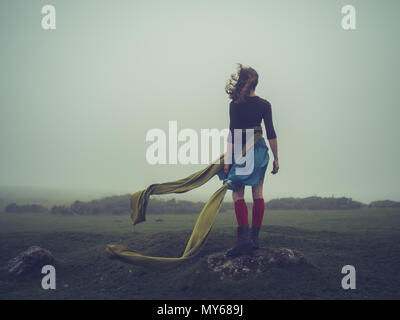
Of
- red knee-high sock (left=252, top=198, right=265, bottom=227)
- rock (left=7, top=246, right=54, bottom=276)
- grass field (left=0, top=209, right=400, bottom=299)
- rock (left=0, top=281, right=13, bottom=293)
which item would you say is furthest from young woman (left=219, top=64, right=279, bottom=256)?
rock (left=0, top=281, right=13, bottom=293)

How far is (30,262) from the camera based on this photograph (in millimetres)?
8086

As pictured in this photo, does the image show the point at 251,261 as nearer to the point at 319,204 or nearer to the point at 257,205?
the point at 257,205

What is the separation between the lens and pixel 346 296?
20.1ft

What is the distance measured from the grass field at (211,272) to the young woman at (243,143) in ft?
3.16

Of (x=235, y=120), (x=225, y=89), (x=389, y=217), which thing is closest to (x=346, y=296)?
(x=235, y=120)

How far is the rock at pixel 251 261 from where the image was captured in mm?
6767

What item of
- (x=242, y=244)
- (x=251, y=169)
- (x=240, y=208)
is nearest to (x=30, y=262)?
(x=242, y=244)

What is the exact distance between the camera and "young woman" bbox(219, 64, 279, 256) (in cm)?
720

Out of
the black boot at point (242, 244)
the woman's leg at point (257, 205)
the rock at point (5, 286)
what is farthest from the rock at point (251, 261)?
the rock at point (5, 286)

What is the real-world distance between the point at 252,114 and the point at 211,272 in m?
3.31

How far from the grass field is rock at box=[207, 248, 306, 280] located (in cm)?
15

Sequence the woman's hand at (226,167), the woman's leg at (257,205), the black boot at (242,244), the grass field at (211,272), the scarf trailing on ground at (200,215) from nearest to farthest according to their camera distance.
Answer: the grass field at (211,272) < the black boot at (242,244) < the woman's leg at (257,205) < the scarf trailing on ground at (200,215) < the woman's hand at (226,167)

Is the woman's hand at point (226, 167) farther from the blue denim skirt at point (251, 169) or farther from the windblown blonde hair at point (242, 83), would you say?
the windblown blonde hair at point (242, 83)

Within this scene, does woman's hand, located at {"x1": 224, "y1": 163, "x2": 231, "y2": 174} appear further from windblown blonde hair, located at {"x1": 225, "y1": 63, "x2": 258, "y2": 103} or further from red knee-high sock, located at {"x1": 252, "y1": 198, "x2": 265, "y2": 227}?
windblown blonde hair, located at {"x1": 225, "y1": 63, "x2": 258, "y2": 103}
